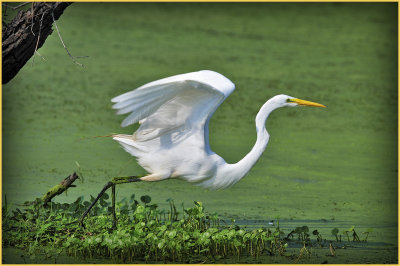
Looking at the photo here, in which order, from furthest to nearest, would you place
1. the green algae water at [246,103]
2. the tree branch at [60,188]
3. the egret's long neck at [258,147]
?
the green algae water at [246,103], the tree branch at [60,188], the egret's long neck at [258,147]

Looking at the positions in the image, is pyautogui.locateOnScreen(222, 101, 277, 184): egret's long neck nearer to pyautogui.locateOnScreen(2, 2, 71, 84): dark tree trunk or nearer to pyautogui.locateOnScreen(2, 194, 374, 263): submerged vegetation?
pyautogui.locateOnScreen(2, 194, 374, 263): submerged vegetation

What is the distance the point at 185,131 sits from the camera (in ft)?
11.5

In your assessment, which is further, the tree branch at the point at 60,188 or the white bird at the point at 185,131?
the tree branch at the point at 60,188

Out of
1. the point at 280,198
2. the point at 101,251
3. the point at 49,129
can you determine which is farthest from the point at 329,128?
the point at 101,251

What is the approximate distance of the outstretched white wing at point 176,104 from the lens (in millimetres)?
3047

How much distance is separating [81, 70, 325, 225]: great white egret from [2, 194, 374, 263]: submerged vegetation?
18 cm

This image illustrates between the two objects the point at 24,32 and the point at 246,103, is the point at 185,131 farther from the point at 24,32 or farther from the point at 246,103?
the point at 246,103

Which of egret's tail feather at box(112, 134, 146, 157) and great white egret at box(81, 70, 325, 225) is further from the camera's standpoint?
egret's tail feather at box(112, 134, 146, 157)

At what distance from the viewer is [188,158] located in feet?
11.7

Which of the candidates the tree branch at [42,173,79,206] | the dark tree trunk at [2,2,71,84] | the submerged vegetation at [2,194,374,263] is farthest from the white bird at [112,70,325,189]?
the dark tree trunk at [2,2,71,84]

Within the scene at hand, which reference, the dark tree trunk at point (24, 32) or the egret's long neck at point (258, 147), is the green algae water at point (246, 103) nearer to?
the egret's long neck at point (258, 147)

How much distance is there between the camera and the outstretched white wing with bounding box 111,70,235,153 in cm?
305

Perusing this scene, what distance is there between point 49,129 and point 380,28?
576cm

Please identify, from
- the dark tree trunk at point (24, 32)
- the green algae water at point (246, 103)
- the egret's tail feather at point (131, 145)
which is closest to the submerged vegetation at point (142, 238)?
the egret's tail feather at point (131, 145)
